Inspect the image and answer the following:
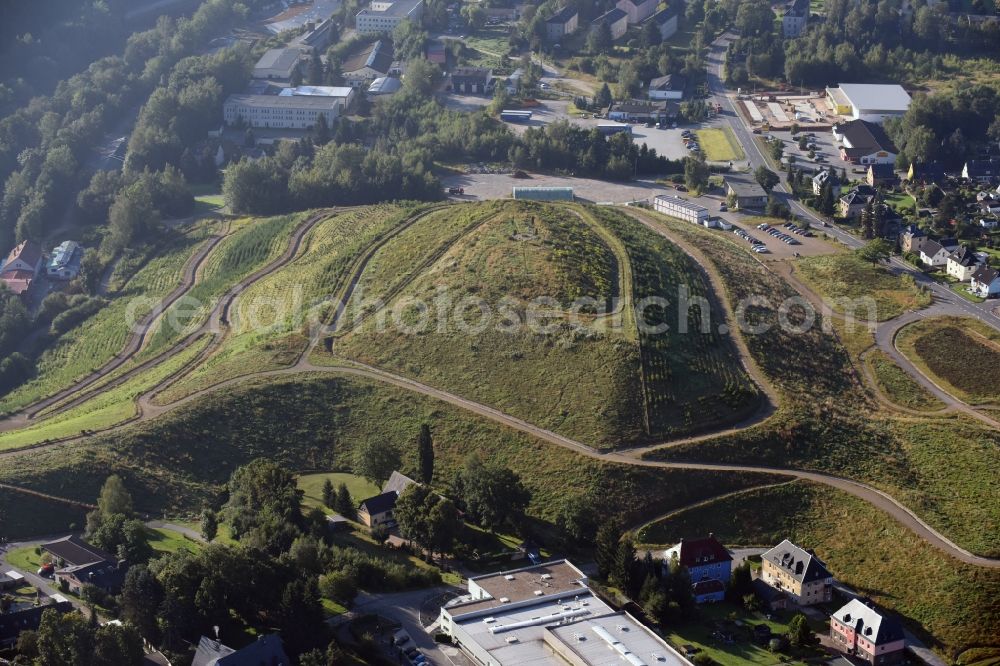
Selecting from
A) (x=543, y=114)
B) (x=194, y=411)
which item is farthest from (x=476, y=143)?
(x=194, y=411)

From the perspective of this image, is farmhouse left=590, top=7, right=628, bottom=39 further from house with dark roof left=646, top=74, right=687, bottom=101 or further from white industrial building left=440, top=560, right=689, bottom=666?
white industrial building left=440, top=560, right=689, bottom=666

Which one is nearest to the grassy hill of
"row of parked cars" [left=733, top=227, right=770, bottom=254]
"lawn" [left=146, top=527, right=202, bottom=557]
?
"row of parked cars" [left=733, top=227, right=770, bottom=254]

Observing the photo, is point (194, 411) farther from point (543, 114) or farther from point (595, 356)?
point (543, 114)

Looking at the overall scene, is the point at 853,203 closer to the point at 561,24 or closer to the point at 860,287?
the point at 860,287

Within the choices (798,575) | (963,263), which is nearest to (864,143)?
(963,263)

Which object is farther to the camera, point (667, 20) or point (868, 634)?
point (667, 20)

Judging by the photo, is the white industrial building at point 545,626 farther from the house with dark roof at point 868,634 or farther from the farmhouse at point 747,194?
the farmhouse at point 747,194

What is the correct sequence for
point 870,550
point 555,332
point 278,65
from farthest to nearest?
1. point 278,65
2. point 555,332
3. point 870,550
